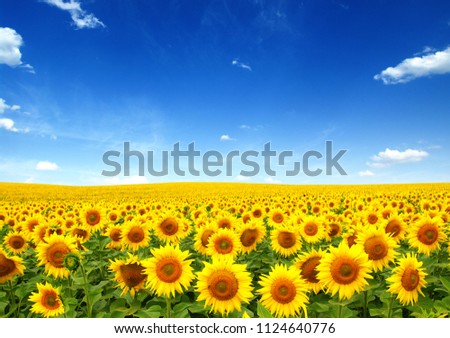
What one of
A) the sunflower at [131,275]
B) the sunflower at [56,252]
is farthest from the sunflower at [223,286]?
the sunflower at [56,252]

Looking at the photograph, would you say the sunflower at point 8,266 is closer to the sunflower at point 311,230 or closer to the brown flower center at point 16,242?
the brown flower center at point 16,242

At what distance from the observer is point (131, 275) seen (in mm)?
4832

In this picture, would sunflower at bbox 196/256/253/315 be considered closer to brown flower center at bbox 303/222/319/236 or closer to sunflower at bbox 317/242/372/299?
sunflower at bbox 317/242/372/299

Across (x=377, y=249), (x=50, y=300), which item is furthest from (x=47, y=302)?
(x=377, y=249)

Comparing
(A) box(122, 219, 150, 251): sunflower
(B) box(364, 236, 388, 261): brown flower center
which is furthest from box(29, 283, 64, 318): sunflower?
(B) box(364, 236, 388, 261): brown flower center

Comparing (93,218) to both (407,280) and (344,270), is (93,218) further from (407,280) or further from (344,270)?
(407,280)

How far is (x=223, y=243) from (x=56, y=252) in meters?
2.36

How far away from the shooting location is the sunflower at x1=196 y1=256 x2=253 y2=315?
13.0ft

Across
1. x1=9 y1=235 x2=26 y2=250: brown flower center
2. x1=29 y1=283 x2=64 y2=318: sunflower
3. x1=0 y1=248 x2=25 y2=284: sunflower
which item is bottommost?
x1=29 y1=283 x2=64 y2=318: sunflower

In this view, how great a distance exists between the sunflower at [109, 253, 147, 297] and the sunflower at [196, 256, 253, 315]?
1.13 meters

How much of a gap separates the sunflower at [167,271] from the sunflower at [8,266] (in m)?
2.34
